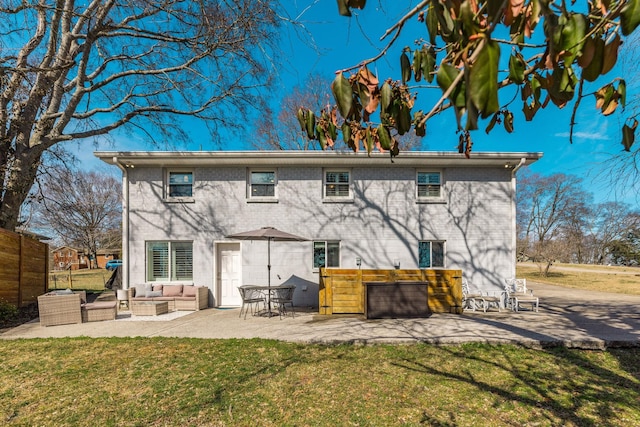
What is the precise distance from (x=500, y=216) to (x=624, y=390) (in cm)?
680

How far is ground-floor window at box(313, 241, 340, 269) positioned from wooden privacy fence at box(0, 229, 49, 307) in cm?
856

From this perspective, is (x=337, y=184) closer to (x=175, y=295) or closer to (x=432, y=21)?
(x=175, y=295)

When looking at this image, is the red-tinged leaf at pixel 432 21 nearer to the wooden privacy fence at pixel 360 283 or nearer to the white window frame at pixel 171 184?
the wooden privacy fence at pixel 360 283

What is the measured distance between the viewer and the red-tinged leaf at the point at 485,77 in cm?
80

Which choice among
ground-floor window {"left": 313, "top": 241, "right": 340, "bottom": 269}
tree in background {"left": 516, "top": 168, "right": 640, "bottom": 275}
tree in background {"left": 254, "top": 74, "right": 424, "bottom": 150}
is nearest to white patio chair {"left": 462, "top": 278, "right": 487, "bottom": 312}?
ground-floor window {"left": 313, "top": 241, "right": 340, "bottom": 269}

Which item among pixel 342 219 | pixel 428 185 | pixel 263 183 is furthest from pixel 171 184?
pixel 428 185

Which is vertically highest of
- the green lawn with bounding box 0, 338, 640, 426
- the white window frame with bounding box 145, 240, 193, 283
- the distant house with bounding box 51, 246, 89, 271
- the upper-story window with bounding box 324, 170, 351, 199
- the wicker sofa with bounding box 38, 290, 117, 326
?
the upper-story window with bounding box 324, 170, 351, 199

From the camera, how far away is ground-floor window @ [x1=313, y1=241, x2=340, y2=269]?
1007 centimetres

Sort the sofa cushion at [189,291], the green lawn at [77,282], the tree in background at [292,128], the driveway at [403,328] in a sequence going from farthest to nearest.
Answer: the tree in background at [292,128], the green lawn at [77,282], the sofa cushion at [189,291], the driveway at [403,328]

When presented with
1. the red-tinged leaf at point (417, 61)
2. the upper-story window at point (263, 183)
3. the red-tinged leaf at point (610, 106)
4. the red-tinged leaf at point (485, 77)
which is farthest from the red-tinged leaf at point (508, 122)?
the upper-story window at point (263, 183)

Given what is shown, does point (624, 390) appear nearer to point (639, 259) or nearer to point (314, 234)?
point (314, 234)

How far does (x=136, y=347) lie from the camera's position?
18.9ft

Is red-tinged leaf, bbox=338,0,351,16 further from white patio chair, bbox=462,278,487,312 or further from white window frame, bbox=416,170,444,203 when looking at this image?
white window frame, bbox=416,170,444,203

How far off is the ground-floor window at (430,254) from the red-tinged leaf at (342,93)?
31.0 feet
